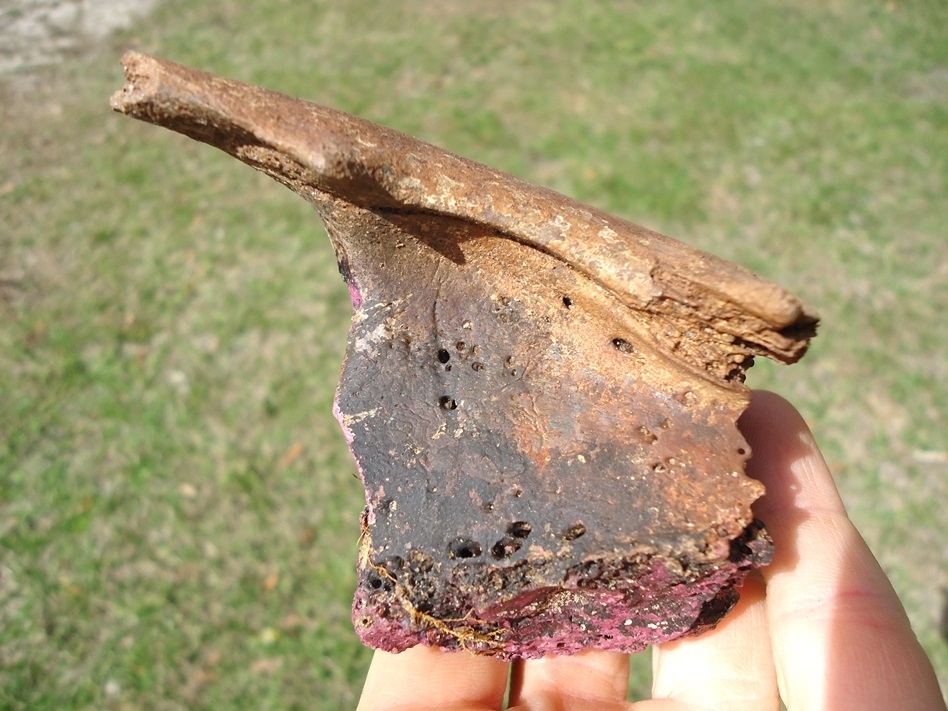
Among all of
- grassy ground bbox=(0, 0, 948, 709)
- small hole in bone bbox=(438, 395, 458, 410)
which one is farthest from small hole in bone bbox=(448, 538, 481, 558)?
grassy ground bbox=(0, 0, 948, 709)

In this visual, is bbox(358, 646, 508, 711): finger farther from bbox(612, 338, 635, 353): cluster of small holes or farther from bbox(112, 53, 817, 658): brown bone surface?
bbox(612, 338, 635, 353): cluster of small holes

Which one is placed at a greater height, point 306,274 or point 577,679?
point 577,679

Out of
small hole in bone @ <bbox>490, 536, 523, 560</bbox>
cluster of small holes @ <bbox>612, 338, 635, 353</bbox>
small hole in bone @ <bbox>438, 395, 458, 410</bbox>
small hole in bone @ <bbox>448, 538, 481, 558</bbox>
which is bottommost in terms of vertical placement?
small hole in bone @ <bbox>448, 538, 481, 558</bbox>

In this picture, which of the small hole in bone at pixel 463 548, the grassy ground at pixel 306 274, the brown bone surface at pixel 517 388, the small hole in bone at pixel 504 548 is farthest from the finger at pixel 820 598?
the grassy ground at pixel 306 274

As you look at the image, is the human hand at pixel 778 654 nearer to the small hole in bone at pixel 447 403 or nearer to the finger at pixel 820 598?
the finger at pixel 820 598

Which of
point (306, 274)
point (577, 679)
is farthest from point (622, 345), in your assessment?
point (306, 274)

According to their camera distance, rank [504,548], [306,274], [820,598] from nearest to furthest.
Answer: [504,548], [820,598], [306,274]

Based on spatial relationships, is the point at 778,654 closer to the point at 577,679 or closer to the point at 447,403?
the point at 577,679
